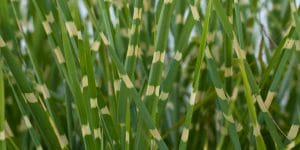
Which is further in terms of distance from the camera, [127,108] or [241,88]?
[241,88]

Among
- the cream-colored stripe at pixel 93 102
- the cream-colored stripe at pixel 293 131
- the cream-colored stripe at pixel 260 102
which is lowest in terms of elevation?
the cream-colored stripe at pixel 293 131

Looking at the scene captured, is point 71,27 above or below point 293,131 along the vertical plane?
above

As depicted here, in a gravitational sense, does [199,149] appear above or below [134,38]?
below

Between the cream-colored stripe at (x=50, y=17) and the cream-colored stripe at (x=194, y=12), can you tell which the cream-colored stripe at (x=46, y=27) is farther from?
the cream-colored stripe at (x=194, y=12)

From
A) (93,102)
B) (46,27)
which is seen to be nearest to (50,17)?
(46,27)

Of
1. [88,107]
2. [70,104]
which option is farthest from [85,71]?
[70,104]

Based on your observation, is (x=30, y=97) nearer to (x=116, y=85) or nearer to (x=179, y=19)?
(x=116, y=85)

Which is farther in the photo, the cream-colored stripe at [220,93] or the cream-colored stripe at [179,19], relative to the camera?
the cream-colored stripe at [179,19]

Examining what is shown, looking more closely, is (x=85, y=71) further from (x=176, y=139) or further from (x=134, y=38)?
(x=176, y=139)

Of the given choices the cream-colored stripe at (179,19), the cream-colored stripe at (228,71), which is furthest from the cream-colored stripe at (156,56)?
the cream-colored stripe at (179,19)

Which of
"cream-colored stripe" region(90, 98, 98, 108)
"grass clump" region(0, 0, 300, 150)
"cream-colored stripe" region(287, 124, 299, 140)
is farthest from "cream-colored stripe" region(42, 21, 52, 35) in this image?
"cream-colored stripe" region(287, 124, 299, 140)
